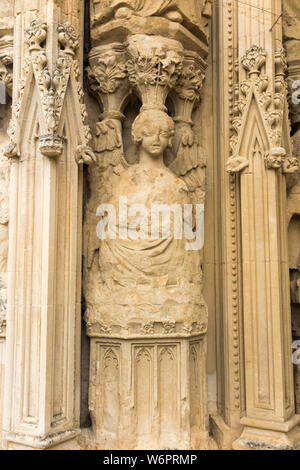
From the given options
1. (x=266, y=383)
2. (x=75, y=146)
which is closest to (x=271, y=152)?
(x=75, y=146)

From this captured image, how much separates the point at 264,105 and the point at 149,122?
1399mm

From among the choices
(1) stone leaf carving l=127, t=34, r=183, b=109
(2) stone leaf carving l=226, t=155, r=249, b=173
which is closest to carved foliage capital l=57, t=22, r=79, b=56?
(1) stone leaf carving l=127, t=34, r=183, b=109

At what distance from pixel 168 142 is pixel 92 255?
168cm

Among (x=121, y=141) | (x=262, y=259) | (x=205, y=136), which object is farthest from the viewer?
(x=205, y=136)

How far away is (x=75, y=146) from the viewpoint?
5246 millimetres

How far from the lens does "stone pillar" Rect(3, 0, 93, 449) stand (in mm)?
4773

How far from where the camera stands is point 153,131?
18.3ft

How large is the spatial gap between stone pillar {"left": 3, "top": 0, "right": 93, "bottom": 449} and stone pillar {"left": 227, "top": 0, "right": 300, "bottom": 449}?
1.99m

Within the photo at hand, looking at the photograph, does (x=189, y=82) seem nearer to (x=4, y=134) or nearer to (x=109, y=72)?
(x=109, y=72)

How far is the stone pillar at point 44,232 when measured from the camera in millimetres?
4773

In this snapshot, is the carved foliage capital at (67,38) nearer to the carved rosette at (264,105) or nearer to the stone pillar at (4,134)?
the stone pillar at (4,134)

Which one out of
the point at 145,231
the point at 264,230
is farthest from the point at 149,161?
the point at 264,230

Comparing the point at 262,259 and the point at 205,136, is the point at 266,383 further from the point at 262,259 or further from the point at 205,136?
the point at 205,136
